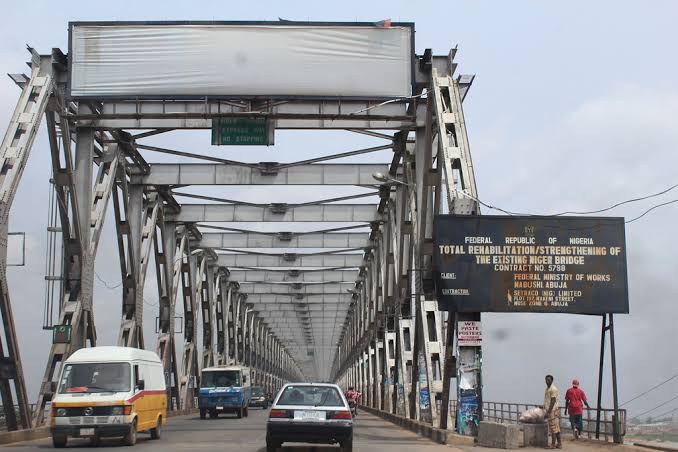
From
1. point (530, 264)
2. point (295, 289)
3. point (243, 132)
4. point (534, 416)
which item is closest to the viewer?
point (534, 416)

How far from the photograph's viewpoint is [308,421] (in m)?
15.4

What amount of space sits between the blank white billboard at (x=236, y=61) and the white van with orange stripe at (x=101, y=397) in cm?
888

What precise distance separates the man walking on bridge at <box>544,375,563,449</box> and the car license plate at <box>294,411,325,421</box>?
540 centimetres

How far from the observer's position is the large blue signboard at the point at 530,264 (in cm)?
1888

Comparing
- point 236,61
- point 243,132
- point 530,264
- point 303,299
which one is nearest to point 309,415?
point 530,264

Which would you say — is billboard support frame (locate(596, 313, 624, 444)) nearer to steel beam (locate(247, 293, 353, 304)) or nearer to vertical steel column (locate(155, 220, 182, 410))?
vertical steel column (locate(155, 220, 182, 410))

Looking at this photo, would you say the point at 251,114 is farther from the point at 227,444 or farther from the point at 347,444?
the point at 347,444

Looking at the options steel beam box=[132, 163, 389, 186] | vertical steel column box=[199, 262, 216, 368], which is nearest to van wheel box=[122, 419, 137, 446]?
steel beam box=[132, 163, 389, 186]

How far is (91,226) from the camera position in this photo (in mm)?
27906

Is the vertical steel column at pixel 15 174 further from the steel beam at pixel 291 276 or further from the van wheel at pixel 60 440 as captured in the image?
the steel beam at pixel 291 276

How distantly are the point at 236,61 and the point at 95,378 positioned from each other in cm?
1060

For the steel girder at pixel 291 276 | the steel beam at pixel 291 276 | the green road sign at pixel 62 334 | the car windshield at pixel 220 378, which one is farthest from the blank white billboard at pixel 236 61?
the steel beam at pixel 291 276

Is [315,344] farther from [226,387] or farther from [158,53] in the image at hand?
[158,53]

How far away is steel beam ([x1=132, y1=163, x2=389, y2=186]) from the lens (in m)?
35.7
